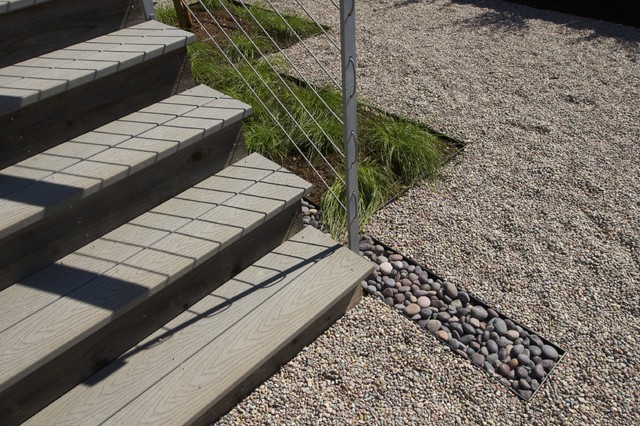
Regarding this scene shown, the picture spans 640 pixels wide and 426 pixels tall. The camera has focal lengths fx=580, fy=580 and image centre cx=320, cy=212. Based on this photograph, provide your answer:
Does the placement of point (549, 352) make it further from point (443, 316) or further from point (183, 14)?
point (183, 14)

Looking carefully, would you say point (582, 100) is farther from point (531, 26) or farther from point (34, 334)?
point (34, 334)

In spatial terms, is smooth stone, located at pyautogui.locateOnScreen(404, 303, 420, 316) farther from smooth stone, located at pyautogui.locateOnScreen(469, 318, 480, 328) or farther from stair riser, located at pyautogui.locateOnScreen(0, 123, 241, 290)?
stair riser, located at pyautogui.locateOnScreen(0, 123, 241, 290)

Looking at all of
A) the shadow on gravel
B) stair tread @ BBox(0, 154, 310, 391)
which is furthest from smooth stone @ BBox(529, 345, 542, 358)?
the shadow on gravel

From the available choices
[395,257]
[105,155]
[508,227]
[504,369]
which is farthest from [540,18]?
[105,155]

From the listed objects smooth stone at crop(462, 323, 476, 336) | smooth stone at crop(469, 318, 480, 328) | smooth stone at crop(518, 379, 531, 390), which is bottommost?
smooth stone at crop(518, 379, 531, 390)

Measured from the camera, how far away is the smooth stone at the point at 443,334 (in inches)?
92.6

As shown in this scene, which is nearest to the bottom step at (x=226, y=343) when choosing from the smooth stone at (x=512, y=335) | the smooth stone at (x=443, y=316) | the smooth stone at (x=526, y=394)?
the smooth stone at (x=443, y=316)

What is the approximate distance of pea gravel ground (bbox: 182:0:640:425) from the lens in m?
2.13

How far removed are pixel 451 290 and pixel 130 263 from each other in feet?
4.42

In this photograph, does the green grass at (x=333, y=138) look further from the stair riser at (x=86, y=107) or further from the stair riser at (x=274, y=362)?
the stair riser at (x=274, y=362)

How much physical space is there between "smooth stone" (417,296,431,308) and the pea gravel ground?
A: 0.12 meters

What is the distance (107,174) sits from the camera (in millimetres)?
2062

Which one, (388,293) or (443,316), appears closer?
(443,316)

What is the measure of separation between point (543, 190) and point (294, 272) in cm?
154
